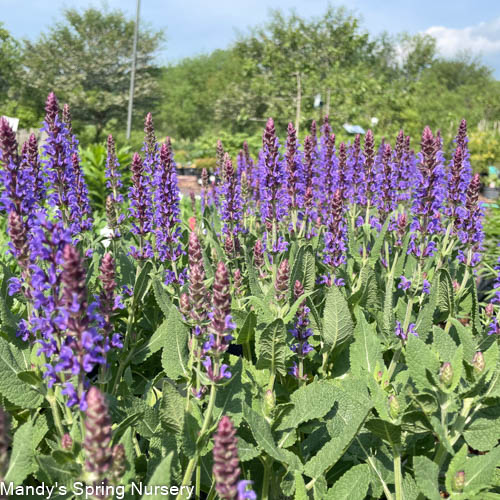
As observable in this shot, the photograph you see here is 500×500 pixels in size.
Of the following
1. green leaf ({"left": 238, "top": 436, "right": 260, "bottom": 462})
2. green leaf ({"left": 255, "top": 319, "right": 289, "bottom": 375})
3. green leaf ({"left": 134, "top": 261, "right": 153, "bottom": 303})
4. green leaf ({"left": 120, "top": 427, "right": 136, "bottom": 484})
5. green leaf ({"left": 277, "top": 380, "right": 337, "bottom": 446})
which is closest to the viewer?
green leaf ({"left": 120, "top": 427, "right": 136, "bottom": 484})

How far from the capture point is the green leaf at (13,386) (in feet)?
6.28

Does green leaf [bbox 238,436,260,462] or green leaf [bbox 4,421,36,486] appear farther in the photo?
green leaf [bbox 238,436,260,462]

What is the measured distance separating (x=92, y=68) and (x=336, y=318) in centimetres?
A: 4139

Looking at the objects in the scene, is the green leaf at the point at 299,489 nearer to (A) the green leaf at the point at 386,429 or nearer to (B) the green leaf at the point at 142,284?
(A) the green leaf at the point at 386,429

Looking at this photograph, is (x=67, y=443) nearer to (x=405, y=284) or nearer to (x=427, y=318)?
(x=427, y=318)

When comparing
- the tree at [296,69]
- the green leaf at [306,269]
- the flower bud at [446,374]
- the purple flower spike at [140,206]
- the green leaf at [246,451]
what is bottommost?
the green leaf at [246,451]

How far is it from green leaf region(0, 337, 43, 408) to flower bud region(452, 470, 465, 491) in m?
1.64

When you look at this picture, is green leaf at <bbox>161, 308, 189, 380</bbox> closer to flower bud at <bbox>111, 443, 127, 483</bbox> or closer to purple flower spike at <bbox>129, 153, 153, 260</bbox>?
flower bud at <bbox>111, 443, 127, 483</bbox>

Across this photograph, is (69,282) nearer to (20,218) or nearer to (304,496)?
(20,218)

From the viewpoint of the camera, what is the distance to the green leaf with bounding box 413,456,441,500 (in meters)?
1.58

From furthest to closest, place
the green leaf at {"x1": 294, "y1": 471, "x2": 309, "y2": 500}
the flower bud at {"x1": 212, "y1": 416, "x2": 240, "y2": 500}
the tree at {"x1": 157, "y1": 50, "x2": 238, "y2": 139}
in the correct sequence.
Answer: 1. the tree at {"x1": 157, "y1": 50, "x2": 238, "y2": 139}
2. the green leaf at {"x1": 294, "y1": 471, "x2": 309, "y2": 500}
3. the flower bud at {"x1": 212, "y1": 416, "x2": 240, "y2": 500}

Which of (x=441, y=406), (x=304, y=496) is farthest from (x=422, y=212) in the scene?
(x=304, y=496)

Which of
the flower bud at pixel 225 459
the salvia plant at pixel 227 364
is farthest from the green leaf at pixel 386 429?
the flower bud at pixel 225 459

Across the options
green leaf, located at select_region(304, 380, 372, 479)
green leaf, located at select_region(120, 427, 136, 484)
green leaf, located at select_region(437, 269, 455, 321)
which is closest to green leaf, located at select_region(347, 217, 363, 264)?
green leaf, located at select_region(437, 269, 455, 321)
